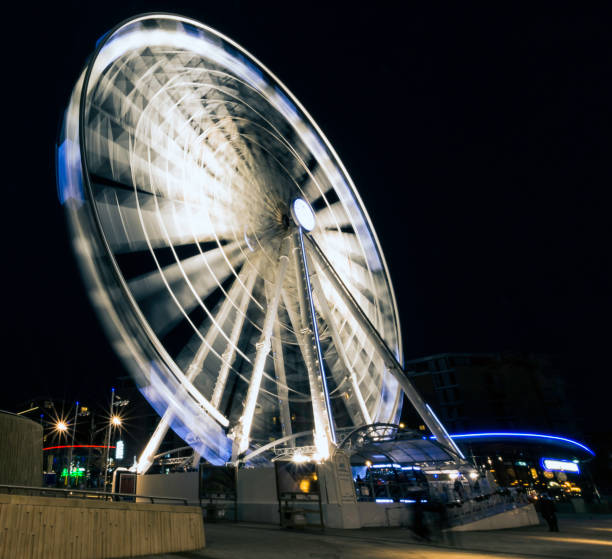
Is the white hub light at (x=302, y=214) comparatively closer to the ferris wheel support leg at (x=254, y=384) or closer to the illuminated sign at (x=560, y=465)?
the ferris wheel support leg at (x=254, y=384)

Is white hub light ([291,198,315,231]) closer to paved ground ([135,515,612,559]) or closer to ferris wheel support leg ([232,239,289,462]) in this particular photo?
ferris wheel support leg ([232,239,289,462])

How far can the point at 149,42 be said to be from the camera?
1255 cm

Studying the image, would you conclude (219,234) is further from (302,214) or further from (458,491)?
(458,491)

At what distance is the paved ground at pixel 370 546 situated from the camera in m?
7.13

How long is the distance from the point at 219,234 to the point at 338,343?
6044mm

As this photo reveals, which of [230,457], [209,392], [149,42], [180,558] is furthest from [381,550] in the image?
[149,42]

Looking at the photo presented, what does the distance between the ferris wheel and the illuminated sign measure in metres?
34.7

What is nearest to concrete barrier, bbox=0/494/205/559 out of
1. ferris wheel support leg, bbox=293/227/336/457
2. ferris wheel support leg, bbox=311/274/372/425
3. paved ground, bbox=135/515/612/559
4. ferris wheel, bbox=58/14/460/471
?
paved ground, bbox=135/515/612/559

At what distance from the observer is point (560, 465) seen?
4516cm

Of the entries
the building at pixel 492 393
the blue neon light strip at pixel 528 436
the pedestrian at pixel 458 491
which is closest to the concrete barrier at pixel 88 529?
the pedestrian at pixel 458 491

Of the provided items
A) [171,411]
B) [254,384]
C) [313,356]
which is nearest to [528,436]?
[313,356]

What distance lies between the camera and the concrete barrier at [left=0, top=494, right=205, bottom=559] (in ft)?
16.9

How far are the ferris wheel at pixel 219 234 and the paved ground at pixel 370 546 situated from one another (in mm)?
2767

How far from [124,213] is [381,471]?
1737cm
